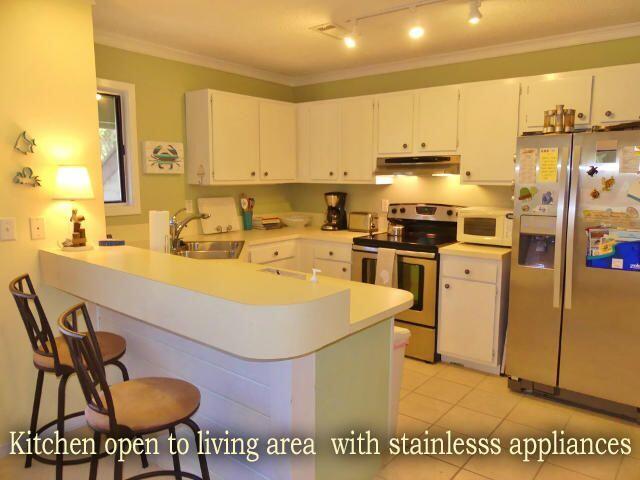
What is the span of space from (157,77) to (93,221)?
→ 1.63m

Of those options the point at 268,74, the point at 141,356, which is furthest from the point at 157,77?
the point at 141,356

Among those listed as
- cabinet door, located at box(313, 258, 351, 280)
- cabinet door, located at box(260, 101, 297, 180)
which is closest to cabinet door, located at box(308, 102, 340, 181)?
cabinet door, located at box(260, 101, 297, 180)

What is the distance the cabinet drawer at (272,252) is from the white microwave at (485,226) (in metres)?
1.52

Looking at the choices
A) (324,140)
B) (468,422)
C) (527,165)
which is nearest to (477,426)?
(468,422)

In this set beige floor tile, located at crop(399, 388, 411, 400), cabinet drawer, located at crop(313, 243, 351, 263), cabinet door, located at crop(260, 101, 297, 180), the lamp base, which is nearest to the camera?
the lamp base

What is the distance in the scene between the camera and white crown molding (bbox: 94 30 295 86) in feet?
11.6

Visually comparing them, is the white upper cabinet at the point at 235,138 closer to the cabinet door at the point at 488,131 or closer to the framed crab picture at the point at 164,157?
the framed crab picture at the point at 164,157

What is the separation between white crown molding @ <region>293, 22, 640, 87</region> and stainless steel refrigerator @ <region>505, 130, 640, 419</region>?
114 cm

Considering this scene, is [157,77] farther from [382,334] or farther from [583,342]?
[583,342]

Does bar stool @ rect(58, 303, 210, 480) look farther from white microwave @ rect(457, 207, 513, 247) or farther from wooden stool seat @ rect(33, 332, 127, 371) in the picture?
white microwave @ rect(457, 207, 513, 247)

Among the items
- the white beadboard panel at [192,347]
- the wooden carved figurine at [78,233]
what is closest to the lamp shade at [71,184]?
the wooden carved figurine at [78,233]

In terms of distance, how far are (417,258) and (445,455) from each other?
5.09 feet

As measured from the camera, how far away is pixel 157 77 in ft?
12.8

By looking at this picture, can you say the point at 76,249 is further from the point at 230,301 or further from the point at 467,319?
the point at 467,319
